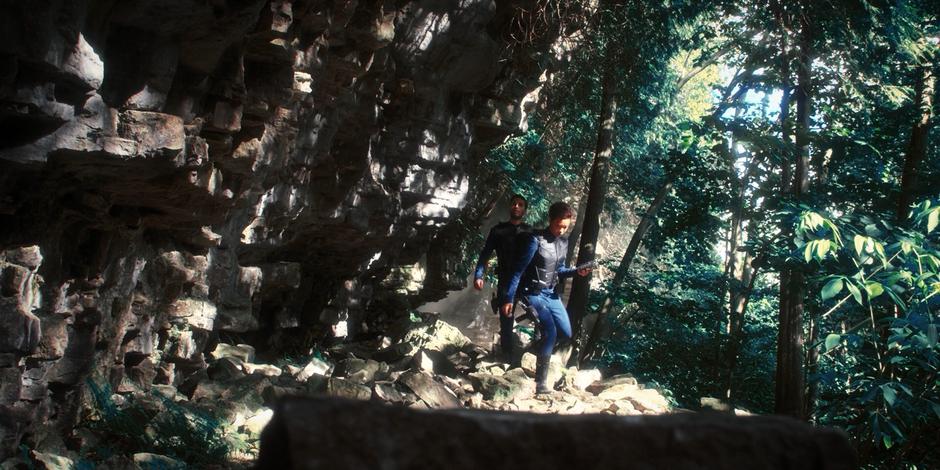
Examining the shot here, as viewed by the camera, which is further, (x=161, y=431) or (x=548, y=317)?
(x=548, y=317)

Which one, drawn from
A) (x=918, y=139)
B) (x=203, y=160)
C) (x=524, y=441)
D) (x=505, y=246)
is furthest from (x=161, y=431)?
(x=918, y=139)

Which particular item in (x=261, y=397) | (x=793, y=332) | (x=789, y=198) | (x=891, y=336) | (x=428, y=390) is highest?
(x=789, y=198)

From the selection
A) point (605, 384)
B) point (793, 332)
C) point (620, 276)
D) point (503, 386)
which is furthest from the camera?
point (620, 276)

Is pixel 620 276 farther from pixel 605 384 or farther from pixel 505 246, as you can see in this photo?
pixel 505 246

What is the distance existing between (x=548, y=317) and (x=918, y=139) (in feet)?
15.5

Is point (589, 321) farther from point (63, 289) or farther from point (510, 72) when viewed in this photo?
point (63, 289)

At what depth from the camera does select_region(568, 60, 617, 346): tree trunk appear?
11.9 metres

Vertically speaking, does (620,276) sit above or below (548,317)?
above

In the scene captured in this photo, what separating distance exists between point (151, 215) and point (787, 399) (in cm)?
731

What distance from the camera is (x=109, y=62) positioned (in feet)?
15.1

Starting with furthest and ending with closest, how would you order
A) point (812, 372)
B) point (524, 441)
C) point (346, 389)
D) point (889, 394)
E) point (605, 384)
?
point (812, 372), point (605, 384), point (346, 389), point (889, 394), point (524, 441)

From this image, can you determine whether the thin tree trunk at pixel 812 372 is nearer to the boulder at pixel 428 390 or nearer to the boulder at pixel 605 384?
the boulder at pixel 605 384

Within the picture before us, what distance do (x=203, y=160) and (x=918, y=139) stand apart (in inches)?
313

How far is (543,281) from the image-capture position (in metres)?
8.95
